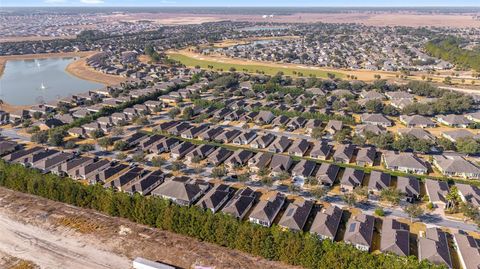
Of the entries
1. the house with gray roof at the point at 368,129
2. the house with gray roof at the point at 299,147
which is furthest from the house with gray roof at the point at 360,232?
the house with gray roof at the point at 368,129

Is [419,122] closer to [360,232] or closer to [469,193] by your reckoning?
[469,193]

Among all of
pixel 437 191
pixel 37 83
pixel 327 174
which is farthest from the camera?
pixel 37 83

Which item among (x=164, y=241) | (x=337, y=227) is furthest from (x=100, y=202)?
(x=337, y=227)

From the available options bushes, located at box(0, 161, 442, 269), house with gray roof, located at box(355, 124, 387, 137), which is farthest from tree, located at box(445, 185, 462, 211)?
house with gray roof, located at box(355, 124, 387, 137)

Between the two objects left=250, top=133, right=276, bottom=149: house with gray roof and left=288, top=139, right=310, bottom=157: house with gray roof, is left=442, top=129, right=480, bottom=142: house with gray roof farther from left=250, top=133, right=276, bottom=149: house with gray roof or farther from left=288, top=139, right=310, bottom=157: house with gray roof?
left=250, top=133, right=276, bottom=149: house with gray roof

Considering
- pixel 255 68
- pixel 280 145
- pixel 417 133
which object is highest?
pixel 255 68

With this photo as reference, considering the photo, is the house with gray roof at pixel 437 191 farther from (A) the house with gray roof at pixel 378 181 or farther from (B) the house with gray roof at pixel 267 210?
(B) the house with gray roof at pixel 267 210

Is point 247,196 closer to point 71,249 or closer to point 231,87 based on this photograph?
point 71,249

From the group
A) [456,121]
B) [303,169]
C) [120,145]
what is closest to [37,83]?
[120,145]
